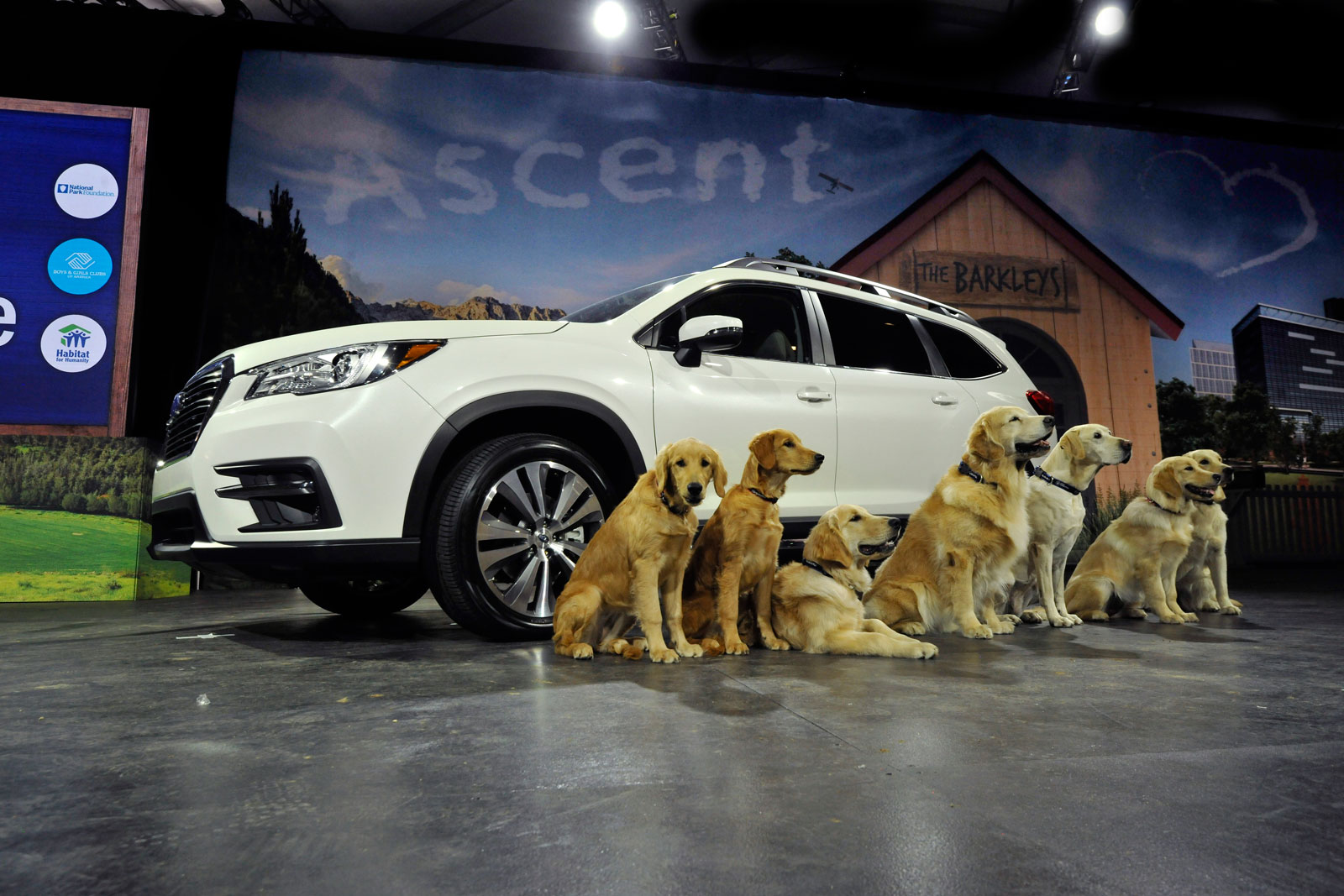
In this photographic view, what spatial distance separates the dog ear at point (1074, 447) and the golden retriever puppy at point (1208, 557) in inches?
22.3

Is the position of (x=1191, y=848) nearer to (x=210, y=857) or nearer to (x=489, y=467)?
(x=210, y=857)

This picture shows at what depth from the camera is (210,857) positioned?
1.19 meters

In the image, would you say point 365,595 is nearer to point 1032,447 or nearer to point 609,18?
point 1032,447

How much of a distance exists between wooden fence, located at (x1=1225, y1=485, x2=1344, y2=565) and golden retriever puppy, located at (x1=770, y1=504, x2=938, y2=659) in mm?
8273

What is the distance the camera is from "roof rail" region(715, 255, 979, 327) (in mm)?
4164


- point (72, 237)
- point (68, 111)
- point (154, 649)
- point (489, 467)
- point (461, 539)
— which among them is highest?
point (68, 111)

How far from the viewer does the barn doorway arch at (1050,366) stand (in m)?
9.32

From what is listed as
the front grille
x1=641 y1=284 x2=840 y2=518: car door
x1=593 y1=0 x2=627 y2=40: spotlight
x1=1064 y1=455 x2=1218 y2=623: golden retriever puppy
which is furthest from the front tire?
x1=593 y1=0 x2=627 y2=40: spotlight

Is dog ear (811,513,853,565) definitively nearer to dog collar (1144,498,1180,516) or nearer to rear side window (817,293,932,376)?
rear side window (817,293,932,376)

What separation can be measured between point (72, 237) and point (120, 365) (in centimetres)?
122

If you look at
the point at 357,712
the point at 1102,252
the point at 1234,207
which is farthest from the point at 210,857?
the point at 1234,207

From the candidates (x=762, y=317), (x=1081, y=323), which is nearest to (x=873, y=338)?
(x=762, y=317)

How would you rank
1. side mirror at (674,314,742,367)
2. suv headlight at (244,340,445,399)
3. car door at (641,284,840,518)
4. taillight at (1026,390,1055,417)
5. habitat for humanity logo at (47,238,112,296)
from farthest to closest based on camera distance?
habitat for humanity logo at (47,238,112,296), taillight at (1026,390,1055,417), car door at (641,284,840,518), side mirror at (674,314,742,367), suv headlight at (244,340,445,399)

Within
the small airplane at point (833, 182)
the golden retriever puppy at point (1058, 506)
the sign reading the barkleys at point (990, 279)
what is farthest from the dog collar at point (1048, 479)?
the small airplane at point (833, 182)
